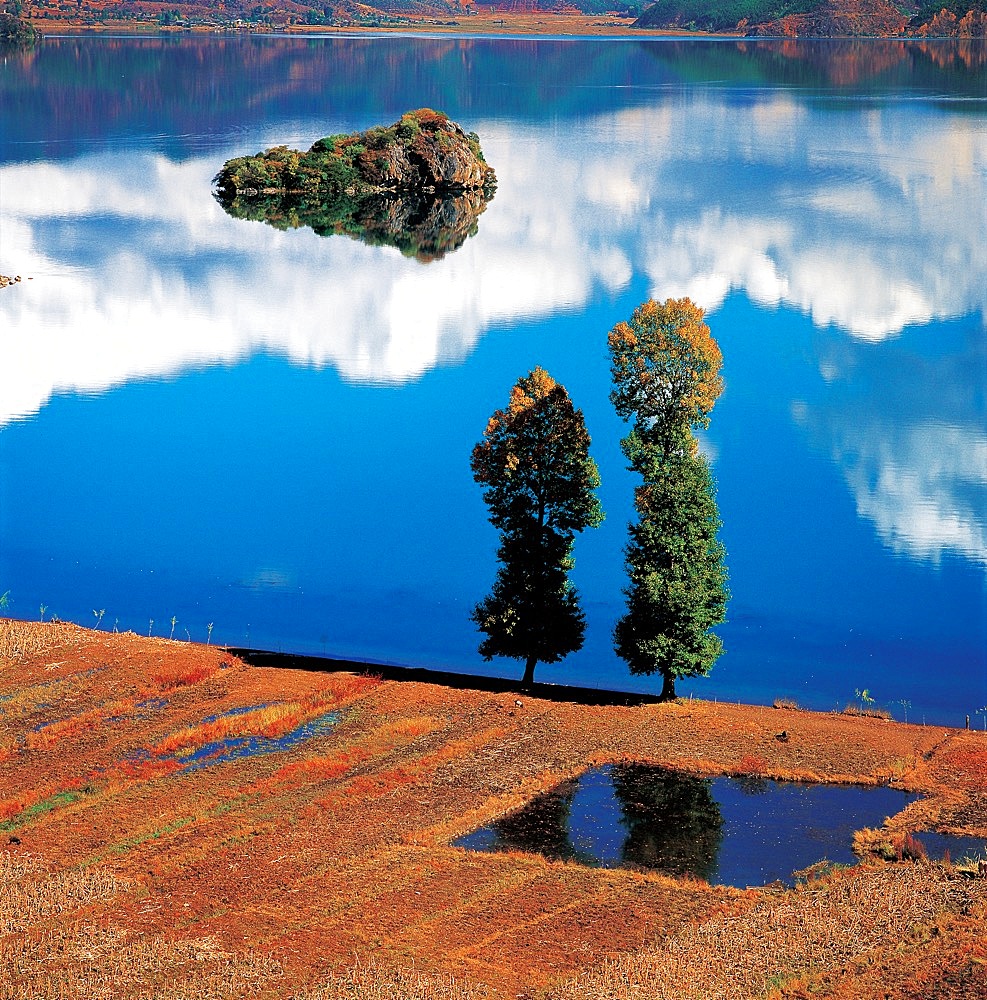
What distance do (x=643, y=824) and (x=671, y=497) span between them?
8.55m

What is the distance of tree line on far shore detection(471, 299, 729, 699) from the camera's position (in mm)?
34031

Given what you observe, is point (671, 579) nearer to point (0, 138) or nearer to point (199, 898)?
point (199, 898)

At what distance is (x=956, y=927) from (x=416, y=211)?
8241 centimetres

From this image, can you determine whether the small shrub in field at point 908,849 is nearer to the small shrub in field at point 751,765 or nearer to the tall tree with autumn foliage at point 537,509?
the small shrub in field at point 751,765

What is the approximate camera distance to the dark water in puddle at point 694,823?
26594 mm

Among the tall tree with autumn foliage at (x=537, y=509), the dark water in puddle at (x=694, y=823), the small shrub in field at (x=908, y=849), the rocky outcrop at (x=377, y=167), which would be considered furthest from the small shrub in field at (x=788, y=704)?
the rocky outcrop at (x=377, y=167)

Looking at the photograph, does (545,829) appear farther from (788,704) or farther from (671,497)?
(671,497)

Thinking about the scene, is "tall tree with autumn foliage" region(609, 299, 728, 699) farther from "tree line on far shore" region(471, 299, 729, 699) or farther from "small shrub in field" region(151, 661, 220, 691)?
"small shrub in field" region(151, 661, 220, 691)

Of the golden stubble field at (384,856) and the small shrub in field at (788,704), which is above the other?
the small shrub in field at (788,704)

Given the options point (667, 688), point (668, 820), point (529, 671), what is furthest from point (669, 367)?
point (668, 820)

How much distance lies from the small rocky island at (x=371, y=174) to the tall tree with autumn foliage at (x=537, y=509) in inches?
2705

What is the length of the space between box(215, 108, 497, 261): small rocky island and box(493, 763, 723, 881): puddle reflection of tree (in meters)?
76.1

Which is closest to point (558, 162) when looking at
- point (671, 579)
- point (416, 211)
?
point (416, 211)

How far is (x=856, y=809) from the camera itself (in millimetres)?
28469
